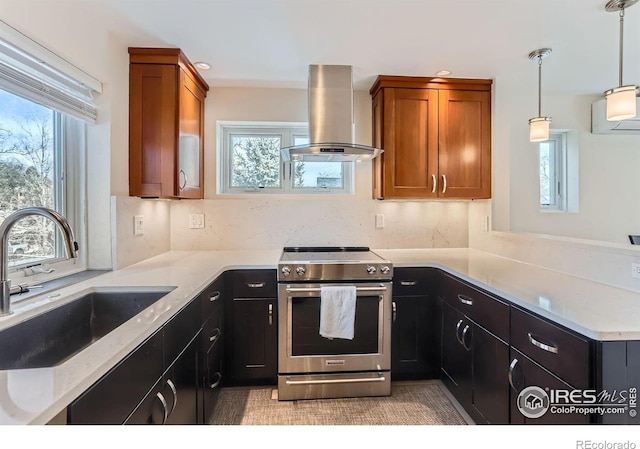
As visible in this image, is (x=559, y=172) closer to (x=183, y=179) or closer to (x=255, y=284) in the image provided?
(x=255, y=284)

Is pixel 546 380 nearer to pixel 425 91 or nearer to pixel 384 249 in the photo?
pixel 384 249

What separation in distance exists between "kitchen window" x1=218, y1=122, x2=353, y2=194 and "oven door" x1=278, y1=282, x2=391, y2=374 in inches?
41.9

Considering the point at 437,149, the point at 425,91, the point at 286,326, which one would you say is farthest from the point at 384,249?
the point at 425,91

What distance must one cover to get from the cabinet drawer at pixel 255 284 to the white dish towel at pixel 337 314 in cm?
35

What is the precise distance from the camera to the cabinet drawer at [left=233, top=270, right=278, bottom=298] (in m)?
2.05

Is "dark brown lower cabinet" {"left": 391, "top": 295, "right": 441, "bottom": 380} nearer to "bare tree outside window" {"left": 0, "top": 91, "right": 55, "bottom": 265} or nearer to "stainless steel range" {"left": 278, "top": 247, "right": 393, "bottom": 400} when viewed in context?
"stainless steel range" {"left": 278, "top": 247, "right": 393, "bottom": 400}

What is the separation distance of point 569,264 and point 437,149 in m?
1.17

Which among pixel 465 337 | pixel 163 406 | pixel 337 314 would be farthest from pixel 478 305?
pixel 163 406

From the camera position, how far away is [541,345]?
117cm

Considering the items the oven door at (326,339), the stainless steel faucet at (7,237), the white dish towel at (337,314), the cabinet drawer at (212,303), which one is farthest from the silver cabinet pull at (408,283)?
the stainless steel faucet at (7,237)

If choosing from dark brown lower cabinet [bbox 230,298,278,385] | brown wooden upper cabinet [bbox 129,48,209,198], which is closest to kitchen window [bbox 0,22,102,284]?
brown wooden upper cabinet [bbox 129,48,209,198]

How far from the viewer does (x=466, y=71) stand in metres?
2.31
